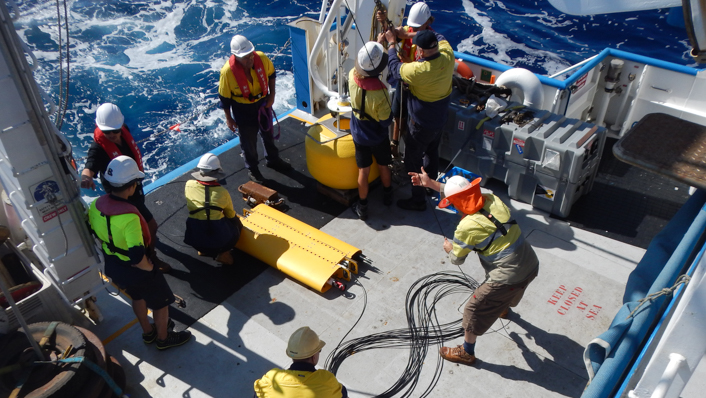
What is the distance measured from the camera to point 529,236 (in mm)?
6363

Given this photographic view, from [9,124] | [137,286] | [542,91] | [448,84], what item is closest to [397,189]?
[448,84]

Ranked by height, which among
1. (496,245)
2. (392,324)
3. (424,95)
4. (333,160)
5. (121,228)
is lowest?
(392,324)

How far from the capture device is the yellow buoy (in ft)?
21.5

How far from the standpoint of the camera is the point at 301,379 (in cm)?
333

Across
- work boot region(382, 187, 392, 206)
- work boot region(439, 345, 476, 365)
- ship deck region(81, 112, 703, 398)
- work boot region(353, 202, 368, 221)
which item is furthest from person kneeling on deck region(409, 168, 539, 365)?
work boot region(382, 187, 392, 206)

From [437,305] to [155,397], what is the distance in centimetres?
282

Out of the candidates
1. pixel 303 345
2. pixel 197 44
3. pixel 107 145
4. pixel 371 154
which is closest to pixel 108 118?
pixel 107 145

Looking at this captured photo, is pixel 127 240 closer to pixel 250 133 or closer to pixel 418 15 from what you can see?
pixel 250 133

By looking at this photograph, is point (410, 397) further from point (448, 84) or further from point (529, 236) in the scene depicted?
point (448, 84)

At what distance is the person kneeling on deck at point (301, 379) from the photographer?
10.8 ft

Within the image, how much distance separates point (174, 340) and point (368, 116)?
3.12 meters

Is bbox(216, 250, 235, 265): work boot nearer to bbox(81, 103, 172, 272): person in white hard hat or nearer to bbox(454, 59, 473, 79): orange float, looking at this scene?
bbox(81, 103, 172, 272): person in white hard hat

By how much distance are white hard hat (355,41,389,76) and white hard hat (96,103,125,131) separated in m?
2.48

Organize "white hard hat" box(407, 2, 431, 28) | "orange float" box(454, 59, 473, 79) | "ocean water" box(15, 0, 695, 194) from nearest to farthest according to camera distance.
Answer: "white hard hat" box(407, 2, 431, 28)
"orange float" box(454, 59, 473, 79)
"ocean water" box(15, 0, 695, 194)
